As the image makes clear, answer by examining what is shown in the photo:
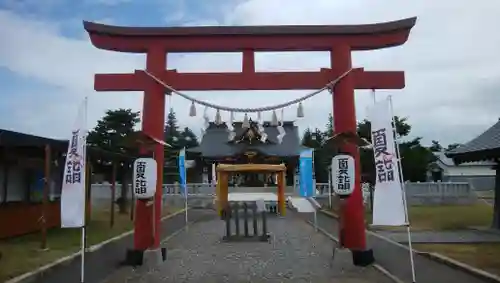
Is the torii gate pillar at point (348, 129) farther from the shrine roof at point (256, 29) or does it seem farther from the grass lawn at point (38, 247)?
the grass lawn at point (38, 247)

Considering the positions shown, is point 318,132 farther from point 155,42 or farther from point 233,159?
point 155,42

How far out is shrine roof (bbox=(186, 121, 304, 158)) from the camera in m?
39.7

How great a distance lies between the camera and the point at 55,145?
14336 mm

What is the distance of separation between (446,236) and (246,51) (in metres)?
8.95

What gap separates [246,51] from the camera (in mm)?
11023

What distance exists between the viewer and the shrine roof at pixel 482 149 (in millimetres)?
14780

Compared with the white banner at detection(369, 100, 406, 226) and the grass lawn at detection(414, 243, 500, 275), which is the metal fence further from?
the white banner at detection(369, 100, 406, 226)

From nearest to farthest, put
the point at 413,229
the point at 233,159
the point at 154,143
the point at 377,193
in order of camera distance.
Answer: the point at 377,193 < the point at 154,143 < the point at 413,229 < the point at 233,159

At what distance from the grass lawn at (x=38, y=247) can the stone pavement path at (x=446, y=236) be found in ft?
30.4

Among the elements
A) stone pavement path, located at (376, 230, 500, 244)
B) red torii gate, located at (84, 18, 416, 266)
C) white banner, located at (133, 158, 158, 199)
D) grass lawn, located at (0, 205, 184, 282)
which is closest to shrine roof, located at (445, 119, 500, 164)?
stone pavement path, located at (376, 230, 500, 244)

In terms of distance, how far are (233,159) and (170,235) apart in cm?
2154

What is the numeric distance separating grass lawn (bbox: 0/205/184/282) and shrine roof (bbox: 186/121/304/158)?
21.2 meters

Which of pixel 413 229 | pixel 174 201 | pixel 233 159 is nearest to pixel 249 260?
pixel 413 229

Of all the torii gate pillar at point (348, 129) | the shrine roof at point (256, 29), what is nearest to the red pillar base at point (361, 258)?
the torii gate pillar at point (348, 129)
